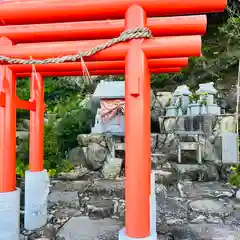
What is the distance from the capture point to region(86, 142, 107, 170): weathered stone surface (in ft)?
24.7

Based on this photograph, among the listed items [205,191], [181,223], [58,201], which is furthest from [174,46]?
[205,191]

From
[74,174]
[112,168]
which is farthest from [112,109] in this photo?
[74,174]

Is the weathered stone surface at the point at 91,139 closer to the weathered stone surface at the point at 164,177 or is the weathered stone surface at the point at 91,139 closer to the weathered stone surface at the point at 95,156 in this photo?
the weathered stone surface at the point at 95,156

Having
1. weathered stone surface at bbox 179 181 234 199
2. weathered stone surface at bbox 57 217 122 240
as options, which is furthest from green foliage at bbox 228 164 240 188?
weathered stone surface at bbox 57 217 122 240

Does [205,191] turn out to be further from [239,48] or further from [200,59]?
[239,48]

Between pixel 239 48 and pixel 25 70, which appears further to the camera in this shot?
pixel 239 48

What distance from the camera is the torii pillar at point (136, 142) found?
1935mm

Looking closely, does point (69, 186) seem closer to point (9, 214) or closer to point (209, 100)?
point (9, 214)

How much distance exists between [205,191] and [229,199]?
617 mm

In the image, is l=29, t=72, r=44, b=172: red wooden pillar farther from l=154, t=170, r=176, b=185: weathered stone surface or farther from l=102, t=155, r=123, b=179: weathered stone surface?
l=102, t=155, r=123, b=179: weathered stone surface

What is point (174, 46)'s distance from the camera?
1952 millimetres

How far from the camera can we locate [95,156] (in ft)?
24.9

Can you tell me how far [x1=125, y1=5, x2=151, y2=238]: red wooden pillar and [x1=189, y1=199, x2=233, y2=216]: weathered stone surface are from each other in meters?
2.68

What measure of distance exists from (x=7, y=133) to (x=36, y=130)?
104cm
